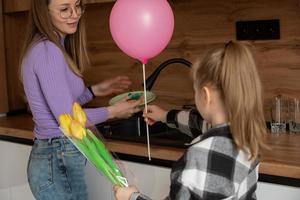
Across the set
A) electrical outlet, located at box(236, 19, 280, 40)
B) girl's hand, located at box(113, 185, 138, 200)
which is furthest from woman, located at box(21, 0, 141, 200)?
electrical outlet, located at box(236, 19, 280, 40)

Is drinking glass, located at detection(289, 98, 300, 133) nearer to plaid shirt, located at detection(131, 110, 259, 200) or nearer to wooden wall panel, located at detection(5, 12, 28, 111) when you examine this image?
plaid shirt, located at detection(131, 110, 259, 200)

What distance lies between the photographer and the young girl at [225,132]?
45.0 inches

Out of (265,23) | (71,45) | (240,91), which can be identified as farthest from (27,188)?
(240,91)

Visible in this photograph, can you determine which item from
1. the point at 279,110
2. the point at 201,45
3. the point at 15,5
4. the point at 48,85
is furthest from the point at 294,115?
the point at 15,5

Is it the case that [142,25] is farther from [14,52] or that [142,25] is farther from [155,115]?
[14,52]

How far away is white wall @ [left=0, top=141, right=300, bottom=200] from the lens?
153 centimetres

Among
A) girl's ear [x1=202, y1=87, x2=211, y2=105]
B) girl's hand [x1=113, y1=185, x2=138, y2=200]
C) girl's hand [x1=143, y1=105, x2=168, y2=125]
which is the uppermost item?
girl's ear [x1=202, y1=87, x2=211, y2=105]

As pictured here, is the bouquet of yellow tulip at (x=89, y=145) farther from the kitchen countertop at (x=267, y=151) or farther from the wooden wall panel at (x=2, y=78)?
the wooden wall panel at (x=2, y=78)

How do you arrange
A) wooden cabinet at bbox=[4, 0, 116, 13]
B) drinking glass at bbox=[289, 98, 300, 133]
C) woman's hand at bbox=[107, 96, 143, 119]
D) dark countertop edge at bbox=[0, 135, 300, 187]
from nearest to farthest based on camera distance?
dark countertop edge at bbox=[0, 135, 300, 187] → woman's hand at bbox=[107, 96, 143, 119] → drinking glass at bbox=[289, 98, 300, 133] → wooden cabinet at bbox=[4, 0, 116, 13]

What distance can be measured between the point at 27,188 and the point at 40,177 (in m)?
0.78

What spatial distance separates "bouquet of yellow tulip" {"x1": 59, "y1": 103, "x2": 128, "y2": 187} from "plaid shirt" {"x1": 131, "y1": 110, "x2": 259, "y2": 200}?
0.18 metres

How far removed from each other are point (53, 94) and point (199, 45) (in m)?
0.87

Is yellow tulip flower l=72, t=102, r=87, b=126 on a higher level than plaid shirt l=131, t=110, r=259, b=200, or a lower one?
higher

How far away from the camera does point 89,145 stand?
49.6 inches
